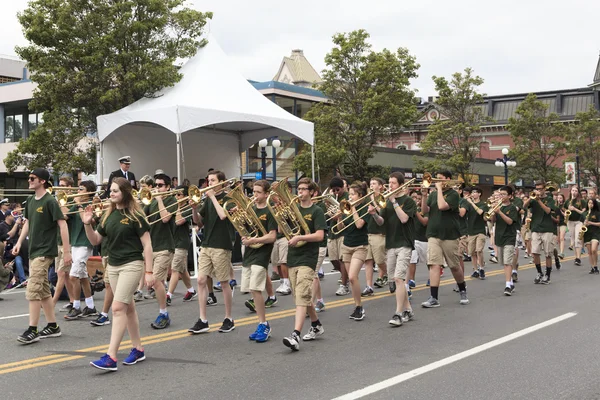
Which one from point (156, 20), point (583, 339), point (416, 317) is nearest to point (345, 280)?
point (416, 317)

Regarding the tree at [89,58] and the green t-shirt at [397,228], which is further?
the tree at [89,58]

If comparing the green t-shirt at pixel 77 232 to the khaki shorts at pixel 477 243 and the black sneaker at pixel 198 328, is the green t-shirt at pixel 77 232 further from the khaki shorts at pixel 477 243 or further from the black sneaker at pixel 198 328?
the khaki shorts at pixel 477 243

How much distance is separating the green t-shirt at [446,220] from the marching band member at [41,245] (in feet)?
17.2

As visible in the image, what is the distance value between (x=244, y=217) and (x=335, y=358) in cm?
213

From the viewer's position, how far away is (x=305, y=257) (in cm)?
762

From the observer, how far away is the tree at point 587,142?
44.2m

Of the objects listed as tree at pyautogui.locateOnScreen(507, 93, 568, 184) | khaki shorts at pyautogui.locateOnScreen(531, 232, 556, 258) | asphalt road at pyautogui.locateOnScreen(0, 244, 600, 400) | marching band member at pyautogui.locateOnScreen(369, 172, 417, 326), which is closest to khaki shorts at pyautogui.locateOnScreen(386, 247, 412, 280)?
marching band member at pyautogui.locateOnScreen(369, 172, 417, 326)

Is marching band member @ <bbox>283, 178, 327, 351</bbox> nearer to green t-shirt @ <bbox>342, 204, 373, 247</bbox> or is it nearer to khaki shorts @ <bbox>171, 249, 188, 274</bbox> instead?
green t-shirt @ <bbox>342, 204, 373, 247</bbox>

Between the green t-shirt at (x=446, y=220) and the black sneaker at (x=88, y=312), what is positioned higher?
the green t-shirt at (x=446, y=220)

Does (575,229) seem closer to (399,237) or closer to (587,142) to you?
(399,237)

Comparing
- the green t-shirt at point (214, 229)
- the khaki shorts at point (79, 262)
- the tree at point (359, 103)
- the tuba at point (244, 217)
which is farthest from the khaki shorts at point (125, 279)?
the tree at point (359, 103)

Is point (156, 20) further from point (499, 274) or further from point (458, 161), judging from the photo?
point (458, 161)

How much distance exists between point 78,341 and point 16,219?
729 centimetres

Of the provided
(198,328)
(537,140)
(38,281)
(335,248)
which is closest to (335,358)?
(198,328)
